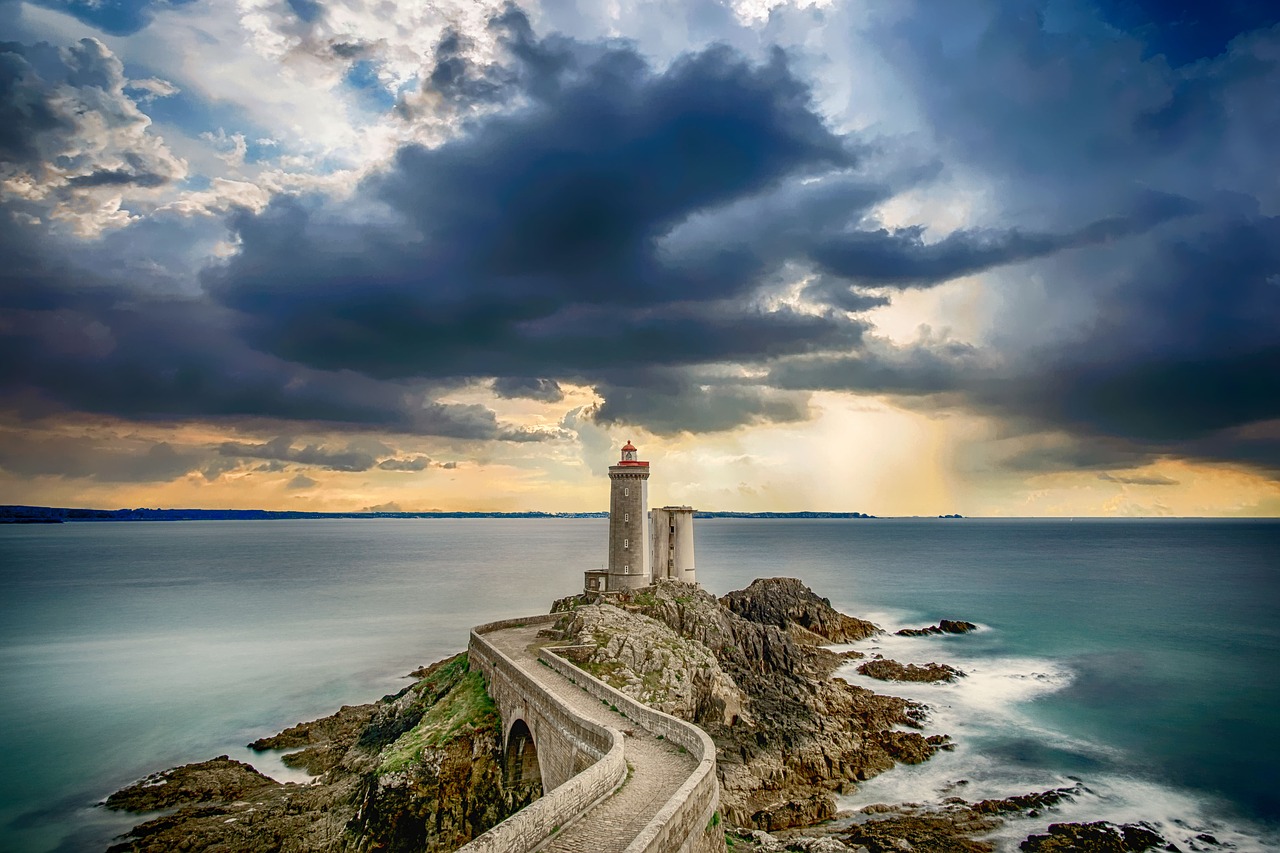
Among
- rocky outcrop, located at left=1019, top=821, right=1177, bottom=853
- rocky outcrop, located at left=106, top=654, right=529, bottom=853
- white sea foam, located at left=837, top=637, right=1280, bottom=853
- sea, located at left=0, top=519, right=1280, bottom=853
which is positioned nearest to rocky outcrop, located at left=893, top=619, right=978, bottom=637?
sea, located at left=0, top=519, right=1280, bottom=853

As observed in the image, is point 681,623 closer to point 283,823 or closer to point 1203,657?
point 283,823

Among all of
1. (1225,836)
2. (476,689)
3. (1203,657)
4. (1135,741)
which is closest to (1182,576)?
(1203,657)

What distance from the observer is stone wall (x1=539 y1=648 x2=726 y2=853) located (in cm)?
1291

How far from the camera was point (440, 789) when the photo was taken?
77.4 feet

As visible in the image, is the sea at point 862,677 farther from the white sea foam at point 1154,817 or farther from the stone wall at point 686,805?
the stone wall at point 686,805

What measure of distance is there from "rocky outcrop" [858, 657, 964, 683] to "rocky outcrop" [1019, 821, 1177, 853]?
20335 mm

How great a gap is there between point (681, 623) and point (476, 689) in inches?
477

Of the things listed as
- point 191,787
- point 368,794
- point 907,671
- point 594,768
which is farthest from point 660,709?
point 907,671

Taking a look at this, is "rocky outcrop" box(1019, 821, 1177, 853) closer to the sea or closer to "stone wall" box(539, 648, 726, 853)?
the sea

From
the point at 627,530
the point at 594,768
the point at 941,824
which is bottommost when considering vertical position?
the point at 941,824

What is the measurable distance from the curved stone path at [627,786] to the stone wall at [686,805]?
32 centimetres

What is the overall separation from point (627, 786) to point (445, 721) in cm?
1395

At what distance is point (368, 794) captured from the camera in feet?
76.7

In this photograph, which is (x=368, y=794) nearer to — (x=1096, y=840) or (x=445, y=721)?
(x=445, y=721)
